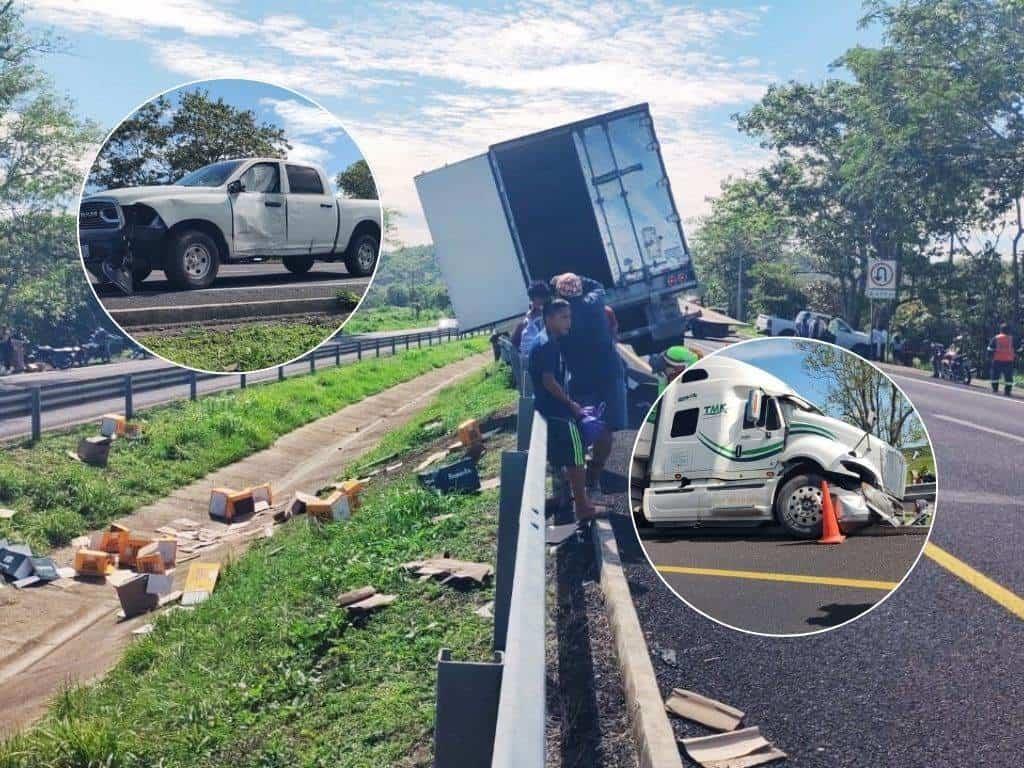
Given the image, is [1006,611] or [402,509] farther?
[402,509]

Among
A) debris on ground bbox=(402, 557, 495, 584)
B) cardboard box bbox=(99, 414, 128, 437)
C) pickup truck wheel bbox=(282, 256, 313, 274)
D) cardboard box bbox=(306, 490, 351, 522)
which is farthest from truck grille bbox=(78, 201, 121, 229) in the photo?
cardboard box bbox=(99, 414, 128, 437)

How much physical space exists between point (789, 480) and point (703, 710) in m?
2.62

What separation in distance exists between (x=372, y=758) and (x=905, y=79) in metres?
35.2

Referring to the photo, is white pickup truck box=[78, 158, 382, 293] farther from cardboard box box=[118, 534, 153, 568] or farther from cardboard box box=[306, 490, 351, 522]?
cardboard box box=[118, 534, 153, 568]

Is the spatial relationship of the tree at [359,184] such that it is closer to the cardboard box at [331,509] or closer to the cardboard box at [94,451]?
the cardboard box at [331,509]

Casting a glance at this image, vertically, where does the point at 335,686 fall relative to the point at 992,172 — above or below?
below

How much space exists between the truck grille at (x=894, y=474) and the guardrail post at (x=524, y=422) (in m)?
4.92

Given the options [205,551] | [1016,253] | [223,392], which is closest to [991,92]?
[1016,253]

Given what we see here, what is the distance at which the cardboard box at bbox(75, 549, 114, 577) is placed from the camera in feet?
41.7

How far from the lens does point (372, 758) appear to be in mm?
4738

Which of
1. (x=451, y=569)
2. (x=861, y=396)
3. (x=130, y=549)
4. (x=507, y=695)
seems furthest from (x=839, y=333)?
(x=507, y=695)

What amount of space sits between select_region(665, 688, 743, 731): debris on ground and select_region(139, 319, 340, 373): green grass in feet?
7.20

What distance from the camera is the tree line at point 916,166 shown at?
33.9 metres

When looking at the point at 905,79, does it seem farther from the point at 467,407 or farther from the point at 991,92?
the point at 467,407
